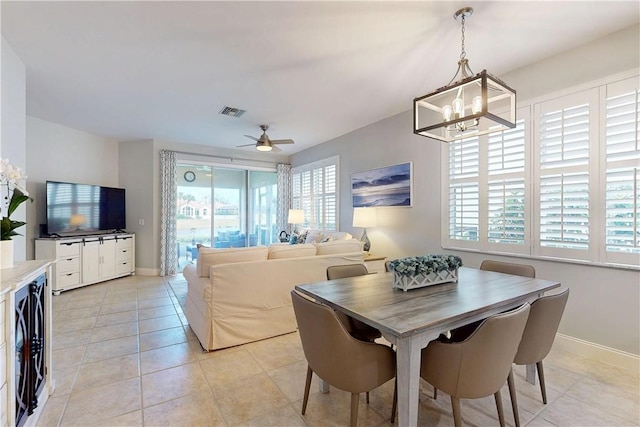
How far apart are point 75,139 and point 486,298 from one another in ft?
21.8

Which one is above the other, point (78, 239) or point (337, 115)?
point (337, 115)

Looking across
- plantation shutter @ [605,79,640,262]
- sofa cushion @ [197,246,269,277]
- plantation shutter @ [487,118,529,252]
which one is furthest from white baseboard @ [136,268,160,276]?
plantation shutter @ [605,79,640,262]

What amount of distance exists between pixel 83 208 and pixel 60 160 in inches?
34.6

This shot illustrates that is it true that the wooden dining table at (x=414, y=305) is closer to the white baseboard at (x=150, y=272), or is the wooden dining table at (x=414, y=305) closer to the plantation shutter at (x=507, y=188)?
the plantation shutter at (x=507, y=188)

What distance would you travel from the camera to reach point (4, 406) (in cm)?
139

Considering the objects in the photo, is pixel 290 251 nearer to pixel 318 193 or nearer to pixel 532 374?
pixel 532 374

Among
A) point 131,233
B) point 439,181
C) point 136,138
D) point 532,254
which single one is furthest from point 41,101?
point 532,254

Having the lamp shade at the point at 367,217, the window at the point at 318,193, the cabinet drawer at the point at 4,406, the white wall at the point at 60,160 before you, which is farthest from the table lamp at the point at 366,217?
the white wall at the point at 60,160

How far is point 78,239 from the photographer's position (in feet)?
15.6

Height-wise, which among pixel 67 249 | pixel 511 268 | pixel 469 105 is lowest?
pixel 67 249

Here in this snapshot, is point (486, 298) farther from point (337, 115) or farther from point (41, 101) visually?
point (41, 101)

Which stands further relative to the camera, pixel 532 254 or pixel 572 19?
pixel 532 254

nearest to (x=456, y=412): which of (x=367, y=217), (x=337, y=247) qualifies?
(x=337, y=247)

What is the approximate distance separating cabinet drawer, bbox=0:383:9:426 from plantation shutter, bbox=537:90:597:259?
13.2ft
